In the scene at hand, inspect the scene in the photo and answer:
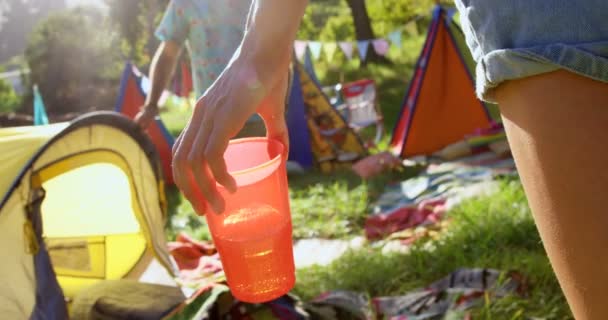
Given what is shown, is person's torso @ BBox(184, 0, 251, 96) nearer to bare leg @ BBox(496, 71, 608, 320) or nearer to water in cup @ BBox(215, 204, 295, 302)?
water in cup @ BBox(215, 204, 295, 302)

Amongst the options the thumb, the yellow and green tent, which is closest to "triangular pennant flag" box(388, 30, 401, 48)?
the yellow and green tent

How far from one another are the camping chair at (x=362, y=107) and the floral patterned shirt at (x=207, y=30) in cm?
310

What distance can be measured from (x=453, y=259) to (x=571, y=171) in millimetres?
2178

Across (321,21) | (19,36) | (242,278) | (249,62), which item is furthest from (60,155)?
(19,36)

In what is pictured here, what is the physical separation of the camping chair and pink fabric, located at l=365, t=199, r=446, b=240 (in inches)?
87.7

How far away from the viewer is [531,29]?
685 mm

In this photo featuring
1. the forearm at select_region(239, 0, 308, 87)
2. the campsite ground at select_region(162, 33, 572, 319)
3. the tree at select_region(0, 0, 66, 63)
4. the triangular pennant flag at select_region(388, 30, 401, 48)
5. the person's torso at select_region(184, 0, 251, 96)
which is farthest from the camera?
the tree at select_region(0, 0, 66, 63)

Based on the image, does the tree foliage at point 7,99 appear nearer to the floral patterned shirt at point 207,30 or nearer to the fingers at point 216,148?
the floral patterned shirt at point 207,30

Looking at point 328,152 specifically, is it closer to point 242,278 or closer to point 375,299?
point 375,299

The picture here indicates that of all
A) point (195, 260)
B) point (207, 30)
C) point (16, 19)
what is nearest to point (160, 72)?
point (207, 30)

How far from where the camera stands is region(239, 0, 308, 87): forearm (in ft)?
2.47

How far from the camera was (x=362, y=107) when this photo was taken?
6.18m

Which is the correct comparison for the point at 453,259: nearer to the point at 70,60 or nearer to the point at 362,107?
the point at 362,107

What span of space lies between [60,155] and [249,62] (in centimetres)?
190
